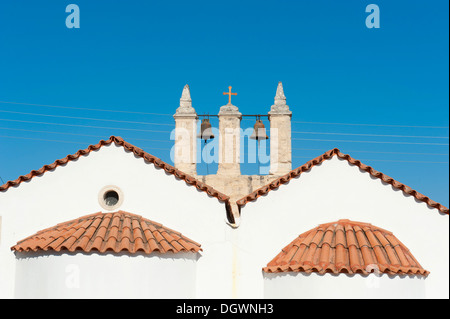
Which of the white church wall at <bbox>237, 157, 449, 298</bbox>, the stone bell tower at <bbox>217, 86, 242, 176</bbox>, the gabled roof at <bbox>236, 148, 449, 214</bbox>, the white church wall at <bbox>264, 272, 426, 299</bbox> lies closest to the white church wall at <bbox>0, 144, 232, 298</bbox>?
the white church wall at <bbox>237, 157, 449, 298</bbox>

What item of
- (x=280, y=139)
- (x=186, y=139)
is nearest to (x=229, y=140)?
(x=186, y=139)

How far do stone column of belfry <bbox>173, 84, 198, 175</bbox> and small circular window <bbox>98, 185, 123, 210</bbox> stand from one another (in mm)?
3299

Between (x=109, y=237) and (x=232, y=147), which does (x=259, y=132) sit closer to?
(x=232, y=147)

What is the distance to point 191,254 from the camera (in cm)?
1459

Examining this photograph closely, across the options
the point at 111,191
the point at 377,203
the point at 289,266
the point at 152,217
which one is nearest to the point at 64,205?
the point at 111,191

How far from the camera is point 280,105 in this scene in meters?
18.5

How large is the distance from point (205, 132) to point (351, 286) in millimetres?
7313

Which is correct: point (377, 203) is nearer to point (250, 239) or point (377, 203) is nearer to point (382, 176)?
point (382, 176)

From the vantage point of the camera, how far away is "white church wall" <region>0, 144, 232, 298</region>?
15.1m

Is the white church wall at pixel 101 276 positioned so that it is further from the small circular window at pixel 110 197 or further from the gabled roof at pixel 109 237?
the small circular window at pixel 110 197

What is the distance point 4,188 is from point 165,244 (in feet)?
14.9

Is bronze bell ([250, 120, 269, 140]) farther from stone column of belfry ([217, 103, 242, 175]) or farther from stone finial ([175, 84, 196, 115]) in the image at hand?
stone finial ([175, 84, 196, 115])

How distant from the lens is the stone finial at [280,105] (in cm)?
1839
